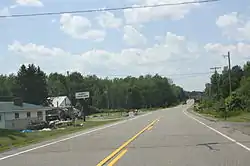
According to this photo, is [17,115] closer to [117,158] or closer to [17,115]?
[17,115]

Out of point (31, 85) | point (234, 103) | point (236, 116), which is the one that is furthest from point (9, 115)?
point (31, 85)

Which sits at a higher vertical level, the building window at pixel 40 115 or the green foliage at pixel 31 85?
the green foliage at pixel 31 85

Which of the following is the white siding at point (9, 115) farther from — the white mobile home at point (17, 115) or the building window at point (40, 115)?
the building window at point (40, 115)

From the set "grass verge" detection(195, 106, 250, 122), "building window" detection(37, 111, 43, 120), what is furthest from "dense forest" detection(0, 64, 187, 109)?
"grass verge" detection(195, 106, 250, 122)

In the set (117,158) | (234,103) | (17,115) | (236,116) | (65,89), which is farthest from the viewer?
(65,89)

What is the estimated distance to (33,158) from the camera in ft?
52.6

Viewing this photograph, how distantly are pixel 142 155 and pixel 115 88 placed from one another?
179584mm

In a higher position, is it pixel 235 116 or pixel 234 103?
pixel 234 103

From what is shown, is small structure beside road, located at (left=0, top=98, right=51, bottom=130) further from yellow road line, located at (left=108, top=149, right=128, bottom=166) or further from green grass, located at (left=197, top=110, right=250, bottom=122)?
yellow road line, located at (left=108, top=149, right=128, bottom=166)

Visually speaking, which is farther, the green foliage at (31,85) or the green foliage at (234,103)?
the green foliage at (31,85)

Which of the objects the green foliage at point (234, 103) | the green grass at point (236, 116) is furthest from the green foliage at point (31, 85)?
the green grass at point (236, 116)

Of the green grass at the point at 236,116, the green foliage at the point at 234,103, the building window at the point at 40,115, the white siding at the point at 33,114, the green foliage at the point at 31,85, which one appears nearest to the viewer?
the green grass at the point at 236,116

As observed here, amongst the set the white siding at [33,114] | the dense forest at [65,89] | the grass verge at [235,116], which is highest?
the dense forest at [65,89]

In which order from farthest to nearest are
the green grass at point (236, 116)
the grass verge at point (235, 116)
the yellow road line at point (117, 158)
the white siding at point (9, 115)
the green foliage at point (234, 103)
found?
1. the green foliage at point (234, 103)
2. the white siding at point (9, 115)
3. the grass verge at point (235, 116)
4. the green grass at point (236, 116)
5. the yellow road line at point (117, 158)
